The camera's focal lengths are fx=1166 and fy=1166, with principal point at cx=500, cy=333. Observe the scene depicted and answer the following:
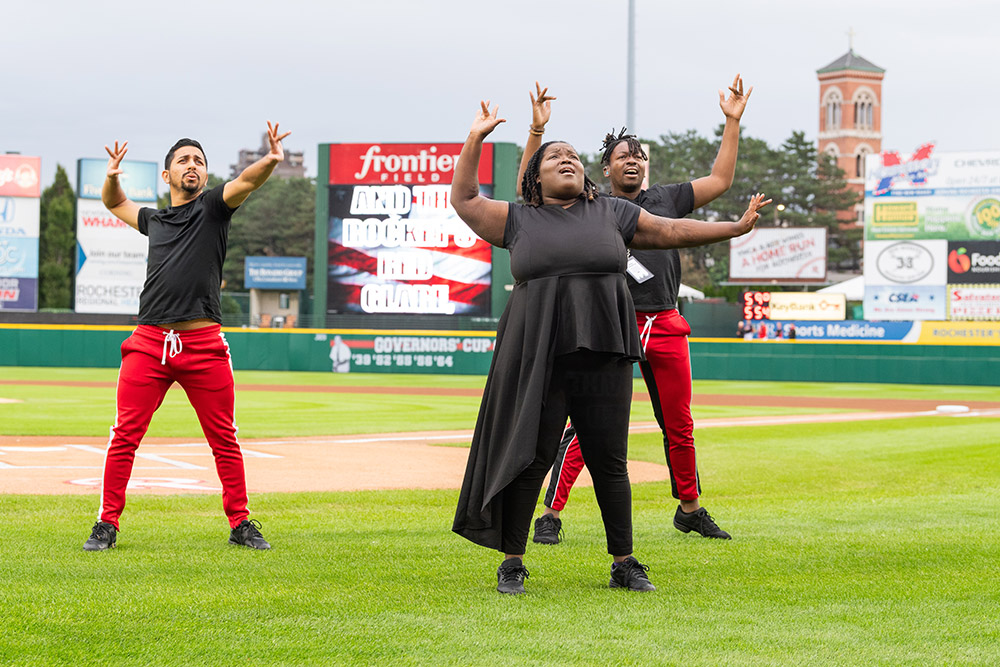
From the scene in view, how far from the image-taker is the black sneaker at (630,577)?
469cm

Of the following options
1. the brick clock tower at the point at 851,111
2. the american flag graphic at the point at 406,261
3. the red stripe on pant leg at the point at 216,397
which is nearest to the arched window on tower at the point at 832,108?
the brick clock tower at the point at 851,111

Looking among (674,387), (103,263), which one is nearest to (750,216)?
(674,387)

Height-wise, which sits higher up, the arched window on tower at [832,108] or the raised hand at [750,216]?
the arched window on tower at [832,108]

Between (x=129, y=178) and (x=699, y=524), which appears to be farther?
(x=129, y=178)

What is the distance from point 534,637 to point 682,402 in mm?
2564

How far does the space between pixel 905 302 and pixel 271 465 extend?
105 feet

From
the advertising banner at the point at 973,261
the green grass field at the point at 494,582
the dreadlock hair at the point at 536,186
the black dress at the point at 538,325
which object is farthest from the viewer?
the advertising banner at the point at 973,261

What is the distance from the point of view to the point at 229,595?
4441 mm

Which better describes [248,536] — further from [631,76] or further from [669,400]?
[631,76]

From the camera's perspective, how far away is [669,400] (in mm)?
6211

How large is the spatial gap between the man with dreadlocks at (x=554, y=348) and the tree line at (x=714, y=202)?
63.7m

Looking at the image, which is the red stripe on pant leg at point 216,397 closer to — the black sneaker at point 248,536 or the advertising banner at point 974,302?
the black sneaker at point 248,536

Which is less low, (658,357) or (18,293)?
(18,293)

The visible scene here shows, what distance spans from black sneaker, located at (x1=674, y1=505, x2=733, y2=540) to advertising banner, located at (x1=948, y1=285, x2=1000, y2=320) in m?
33.8
